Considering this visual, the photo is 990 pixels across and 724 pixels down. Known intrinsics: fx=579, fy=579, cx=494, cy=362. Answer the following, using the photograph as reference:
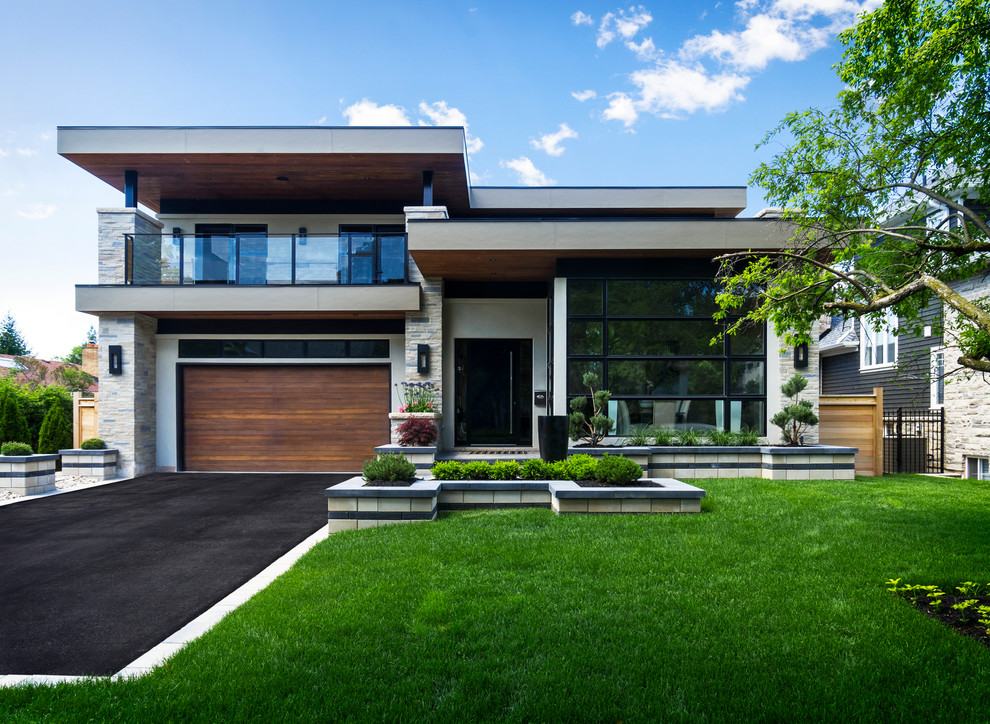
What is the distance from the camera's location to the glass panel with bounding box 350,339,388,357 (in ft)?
41.3

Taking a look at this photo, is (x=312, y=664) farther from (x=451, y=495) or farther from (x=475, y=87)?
(x=475, y=87)

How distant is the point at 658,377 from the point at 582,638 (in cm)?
776

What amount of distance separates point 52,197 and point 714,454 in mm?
44238

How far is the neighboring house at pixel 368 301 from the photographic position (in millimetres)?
10656

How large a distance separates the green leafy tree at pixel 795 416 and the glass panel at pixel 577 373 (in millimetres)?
3294

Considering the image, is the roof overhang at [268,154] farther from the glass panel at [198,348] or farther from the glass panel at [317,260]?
the glass panel at [198,348]

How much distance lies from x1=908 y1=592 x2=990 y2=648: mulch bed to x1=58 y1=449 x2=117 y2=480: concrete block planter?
1283 centimetres

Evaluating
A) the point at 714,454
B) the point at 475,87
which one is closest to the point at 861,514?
the point at 714,454

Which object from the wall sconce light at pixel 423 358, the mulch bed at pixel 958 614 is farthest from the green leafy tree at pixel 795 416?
the wall sconce light at pixel 423 358

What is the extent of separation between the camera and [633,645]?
3.35 m

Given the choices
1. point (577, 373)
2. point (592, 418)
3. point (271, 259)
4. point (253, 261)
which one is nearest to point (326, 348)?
point (271, 259)

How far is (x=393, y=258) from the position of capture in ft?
38.8

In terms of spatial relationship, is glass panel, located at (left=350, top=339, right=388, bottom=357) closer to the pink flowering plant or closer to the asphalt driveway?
the pink flowering plant

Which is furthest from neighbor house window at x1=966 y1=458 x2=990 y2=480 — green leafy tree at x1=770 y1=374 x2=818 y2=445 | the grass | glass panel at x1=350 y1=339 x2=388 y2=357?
glass panel at x1=350 y1=339 x2=388 y2=357
